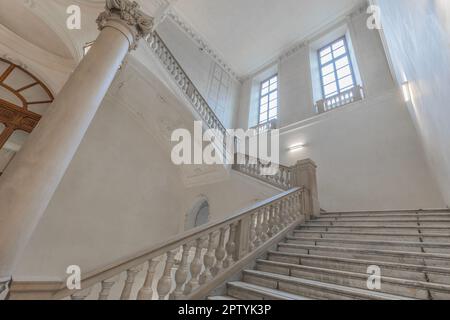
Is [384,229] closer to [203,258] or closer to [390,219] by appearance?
[390,219]

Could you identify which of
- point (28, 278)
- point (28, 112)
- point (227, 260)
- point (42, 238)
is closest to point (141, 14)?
point (28, 278)

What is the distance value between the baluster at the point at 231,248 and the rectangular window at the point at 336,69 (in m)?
7.66

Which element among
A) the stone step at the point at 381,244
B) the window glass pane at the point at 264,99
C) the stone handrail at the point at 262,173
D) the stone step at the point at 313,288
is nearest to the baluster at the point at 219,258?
the stone step at the point at 313,288

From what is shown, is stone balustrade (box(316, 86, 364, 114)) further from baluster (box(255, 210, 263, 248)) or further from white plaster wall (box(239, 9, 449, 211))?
baluster (box(255, 210, 263, 248))

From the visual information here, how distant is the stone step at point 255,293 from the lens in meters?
2.07

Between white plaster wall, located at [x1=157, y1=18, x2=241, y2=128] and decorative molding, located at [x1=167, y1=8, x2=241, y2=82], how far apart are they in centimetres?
20

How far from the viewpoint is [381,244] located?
9.53 feet

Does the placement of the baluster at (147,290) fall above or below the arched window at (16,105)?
below

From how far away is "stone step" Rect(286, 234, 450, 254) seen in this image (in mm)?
2607

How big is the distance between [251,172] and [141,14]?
193 inches

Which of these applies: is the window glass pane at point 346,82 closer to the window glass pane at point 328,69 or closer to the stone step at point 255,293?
the window glass pane at point 328,69

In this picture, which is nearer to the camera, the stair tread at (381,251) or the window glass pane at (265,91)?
the stair tread at (381,251)
